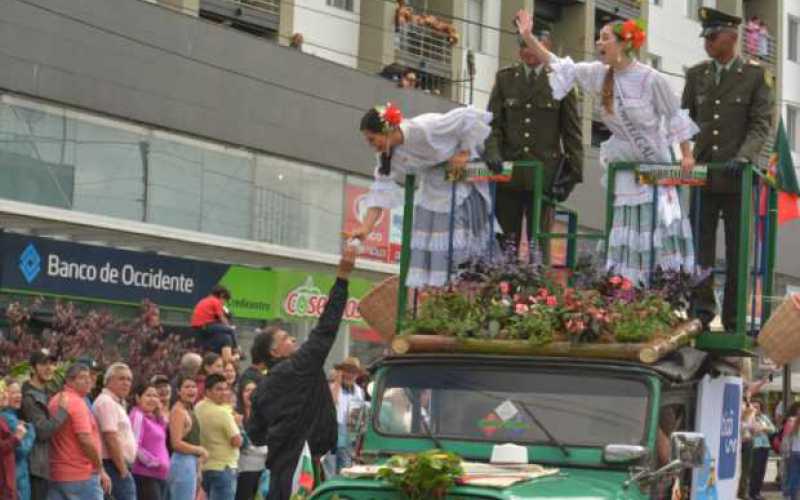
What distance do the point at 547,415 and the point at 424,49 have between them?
2250cm

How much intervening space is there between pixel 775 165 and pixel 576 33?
74.2ft

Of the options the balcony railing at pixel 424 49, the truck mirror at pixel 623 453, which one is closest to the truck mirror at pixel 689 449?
the truck mirror at pixel 623 453

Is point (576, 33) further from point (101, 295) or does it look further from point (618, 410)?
point (618, 410)

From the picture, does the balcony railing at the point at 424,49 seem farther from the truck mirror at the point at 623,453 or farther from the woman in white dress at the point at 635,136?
the truck mirror at the point at 623,453

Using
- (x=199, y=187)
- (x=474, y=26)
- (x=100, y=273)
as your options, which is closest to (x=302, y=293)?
(x=199, y=187)

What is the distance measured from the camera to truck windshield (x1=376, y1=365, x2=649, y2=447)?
930 cm

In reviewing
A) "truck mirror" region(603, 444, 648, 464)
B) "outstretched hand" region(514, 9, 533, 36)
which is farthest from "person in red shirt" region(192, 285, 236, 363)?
"truck mirror" region(603, 444, 648, 464)

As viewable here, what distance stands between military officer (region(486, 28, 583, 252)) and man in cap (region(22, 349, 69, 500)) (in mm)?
4217

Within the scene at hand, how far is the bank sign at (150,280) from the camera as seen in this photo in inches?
874

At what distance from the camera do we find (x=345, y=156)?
28.1 metres

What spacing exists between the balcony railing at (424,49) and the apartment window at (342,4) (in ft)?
3.24

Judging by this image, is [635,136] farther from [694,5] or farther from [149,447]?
[694,5]

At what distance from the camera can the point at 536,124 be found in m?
12.2

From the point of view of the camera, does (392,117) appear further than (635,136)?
No
